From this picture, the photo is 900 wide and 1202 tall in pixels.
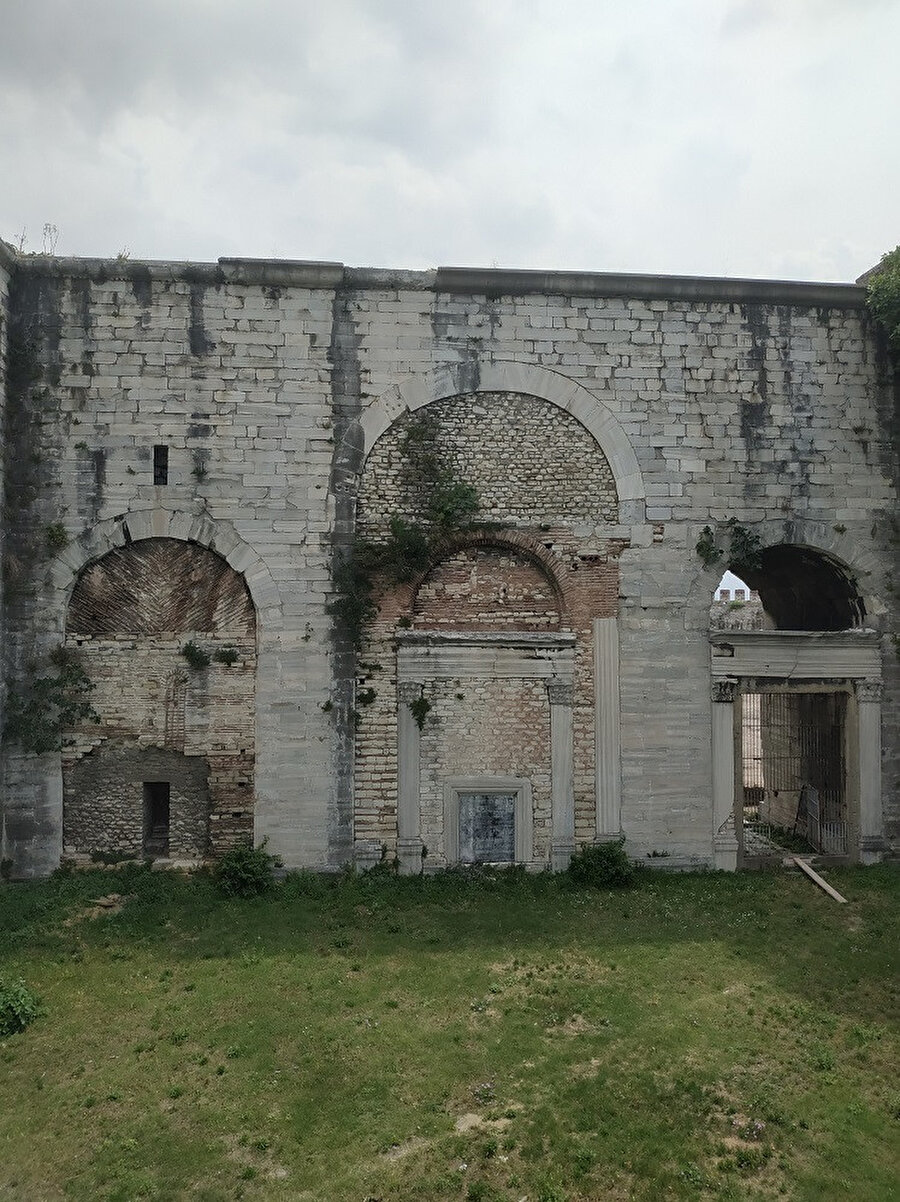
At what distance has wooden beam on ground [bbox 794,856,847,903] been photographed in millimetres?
10244

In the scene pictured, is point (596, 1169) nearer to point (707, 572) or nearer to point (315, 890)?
point (315, 890)

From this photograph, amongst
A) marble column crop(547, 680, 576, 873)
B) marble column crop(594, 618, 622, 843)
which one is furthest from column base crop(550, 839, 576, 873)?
marble column crop(594, 618, 622, 843)

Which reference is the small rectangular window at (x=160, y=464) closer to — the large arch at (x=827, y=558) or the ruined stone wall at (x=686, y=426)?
the ruined stone wall at (x=686, y=426)

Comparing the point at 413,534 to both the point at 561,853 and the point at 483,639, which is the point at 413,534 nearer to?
the point at 483,639

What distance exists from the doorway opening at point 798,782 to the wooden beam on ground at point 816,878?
0.36 m

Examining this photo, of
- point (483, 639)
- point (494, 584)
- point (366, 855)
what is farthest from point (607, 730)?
point (366, 855)

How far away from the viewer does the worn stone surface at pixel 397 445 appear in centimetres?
1067

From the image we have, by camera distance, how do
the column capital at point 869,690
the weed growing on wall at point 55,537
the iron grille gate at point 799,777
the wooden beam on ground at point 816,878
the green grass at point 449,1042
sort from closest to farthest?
the green grass at point 449,1042 → the wooden beam on ground at point 816,878 → the weed growing on wall at point 55,537 → the column capital at point 869,690 → the iron grille gate at point 799,777

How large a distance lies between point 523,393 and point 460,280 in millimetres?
1870

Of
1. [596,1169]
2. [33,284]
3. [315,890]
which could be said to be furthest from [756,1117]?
[33,284]

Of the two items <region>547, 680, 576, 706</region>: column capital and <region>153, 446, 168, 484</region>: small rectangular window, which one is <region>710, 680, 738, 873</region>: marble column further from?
<region>153, 446, 168, 484</region>: small rectangular window

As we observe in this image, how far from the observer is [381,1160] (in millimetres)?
5688

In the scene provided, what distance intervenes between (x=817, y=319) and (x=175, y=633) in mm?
10663

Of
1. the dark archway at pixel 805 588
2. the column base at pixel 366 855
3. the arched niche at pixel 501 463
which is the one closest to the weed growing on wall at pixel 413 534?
the arched niche at pixel 501 463
